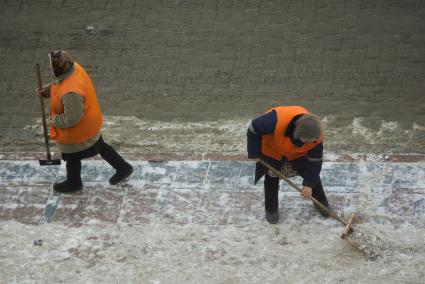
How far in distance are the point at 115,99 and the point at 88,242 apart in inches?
108

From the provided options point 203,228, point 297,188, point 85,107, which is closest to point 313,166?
point 297,188

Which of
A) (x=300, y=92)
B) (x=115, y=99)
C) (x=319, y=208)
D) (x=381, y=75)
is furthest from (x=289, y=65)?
(x=319, y=208)

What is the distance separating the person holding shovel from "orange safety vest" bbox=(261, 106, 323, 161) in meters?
1.70

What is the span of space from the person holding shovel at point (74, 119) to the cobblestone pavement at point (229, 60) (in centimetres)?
103

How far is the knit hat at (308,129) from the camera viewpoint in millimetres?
5555

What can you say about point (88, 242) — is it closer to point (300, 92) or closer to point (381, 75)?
point (300, 92)

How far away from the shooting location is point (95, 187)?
24.0 feet

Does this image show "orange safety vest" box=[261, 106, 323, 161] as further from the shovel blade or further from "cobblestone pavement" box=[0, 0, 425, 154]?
the shovel blade

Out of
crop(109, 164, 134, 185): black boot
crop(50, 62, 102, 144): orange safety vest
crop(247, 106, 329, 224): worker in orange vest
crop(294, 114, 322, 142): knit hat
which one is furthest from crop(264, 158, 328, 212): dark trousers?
crop(50, 62, 102, 144): orange safety vest

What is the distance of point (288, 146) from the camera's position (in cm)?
591

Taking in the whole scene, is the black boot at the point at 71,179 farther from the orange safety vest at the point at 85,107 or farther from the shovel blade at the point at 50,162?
the orange safety vest at the point at 85,107

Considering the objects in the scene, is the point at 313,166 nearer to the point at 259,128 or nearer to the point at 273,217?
the point at 259,128

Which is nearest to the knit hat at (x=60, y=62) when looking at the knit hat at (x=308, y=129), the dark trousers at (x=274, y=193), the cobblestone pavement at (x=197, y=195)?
the cobblestone pavement at (x=197, y=195)

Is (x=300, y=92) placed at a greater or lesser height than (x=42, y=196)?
greater
